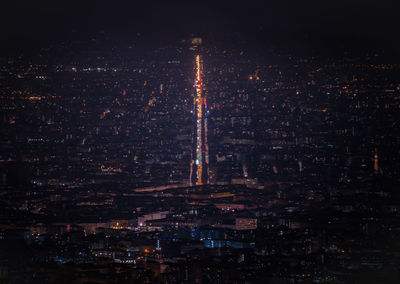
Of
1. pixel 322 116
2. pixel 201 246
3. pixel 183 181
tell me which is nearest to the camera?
pixel 201 246

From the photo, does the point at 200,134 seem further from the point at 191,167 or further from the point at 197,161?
the point at 191,167

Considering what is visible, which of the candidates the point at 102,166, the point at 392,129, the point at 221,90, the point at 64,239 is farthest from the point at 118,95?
the point at 64,239

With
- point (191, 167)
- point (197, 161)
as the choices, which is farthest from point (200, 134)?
point (191, 167)

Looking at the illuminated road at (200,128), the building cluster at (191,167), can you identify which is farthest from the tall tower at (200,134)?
the building cluster at (191,167)

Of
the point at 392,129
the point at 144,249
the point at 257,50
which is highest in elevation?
the point at 257,50

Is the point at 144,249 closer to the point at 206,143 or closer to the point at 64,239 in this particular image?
the point at 64,239

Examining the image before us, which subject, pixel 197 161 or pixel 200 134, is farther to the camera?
pixel 200 134
